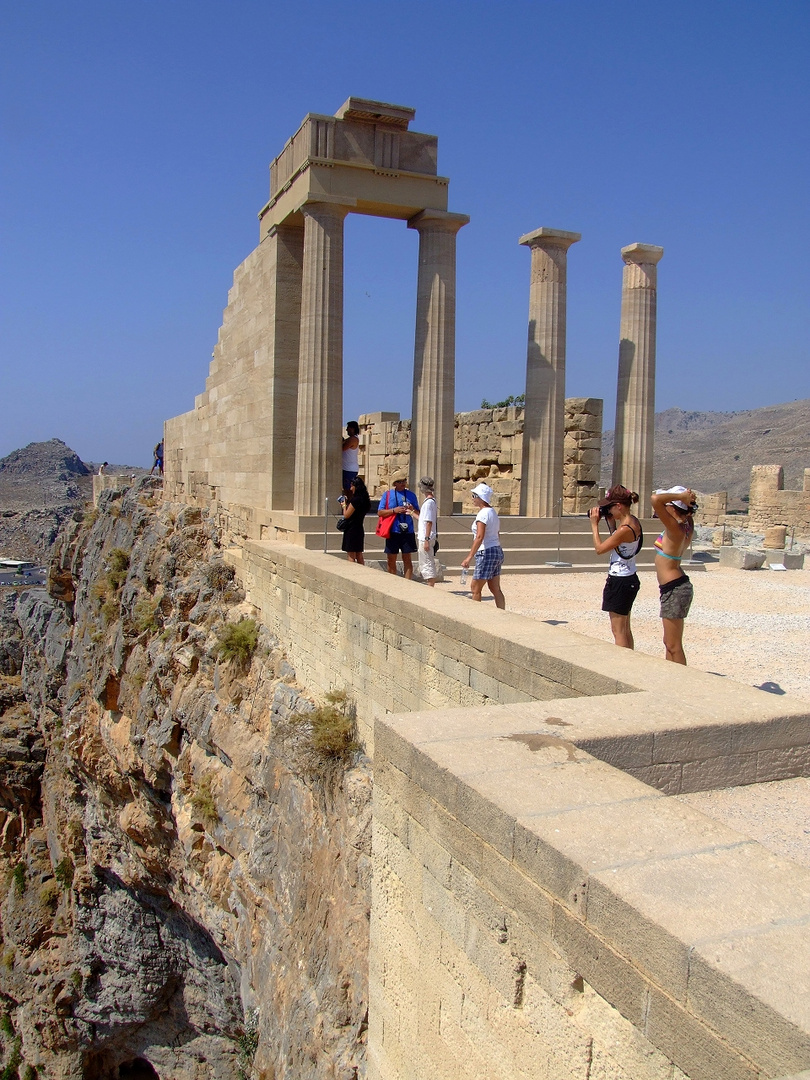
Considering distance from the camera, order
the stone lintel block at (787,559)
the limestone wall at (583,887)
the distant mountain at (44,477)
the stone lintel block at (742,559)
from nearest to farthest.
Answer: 1. the limestone wall at (583,887)
2. the stone lintel block at (742,559)
3. the stone lintel block at (787,559)
4. the distant mountain at (44,477)

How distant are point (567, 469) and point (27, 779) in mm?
13670

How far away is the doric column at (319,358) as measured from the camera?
10469 mm

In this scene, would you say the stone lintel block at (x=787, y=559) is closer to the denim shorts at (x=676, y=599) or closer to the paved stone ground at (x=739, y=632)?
the paved stone ground at (x=739, y=632)

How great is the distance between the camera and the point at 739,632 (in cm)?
774

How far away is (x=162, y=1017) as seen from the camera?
46.8 ft

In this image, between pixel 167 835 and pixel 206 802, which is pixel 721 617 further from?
pixel 167 835

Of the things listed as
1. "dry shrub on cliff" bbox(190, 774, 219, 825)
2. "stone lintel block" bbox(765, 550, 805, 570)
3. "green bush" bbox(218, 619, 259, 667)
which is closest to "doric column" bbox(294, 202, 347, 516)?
"green bush" bbox(218, 619, 259, 667)

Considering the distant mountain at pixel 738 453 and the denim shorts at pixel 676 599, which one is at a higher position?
the distant mountain at pixel 738 453

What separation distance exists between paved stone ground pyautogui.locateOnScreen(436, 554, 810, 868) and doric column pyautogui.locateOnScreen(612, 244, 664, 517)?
7.98 feet

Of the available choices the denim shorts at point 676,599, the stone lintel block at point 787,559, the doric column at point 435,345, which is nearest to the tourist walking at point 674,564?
the denim shorts at point 676,599

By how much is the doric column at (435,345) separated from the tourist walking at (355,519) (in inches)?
105

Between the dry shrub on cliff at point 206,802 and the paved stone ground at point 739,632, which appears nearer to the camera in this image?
the paved stone ground at point 739,632

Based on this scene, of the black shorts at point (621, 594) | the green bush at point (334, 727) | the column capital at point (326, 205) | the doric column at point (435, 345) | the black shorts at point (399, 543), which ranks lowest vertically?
the green bush at point (334, 727)

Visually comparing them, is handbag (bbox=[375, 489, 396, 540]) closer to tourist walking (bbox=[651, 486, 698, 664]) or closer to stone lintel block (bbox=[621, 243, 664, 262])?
tourist walking (bbox=[651, 486, 698, 664])
